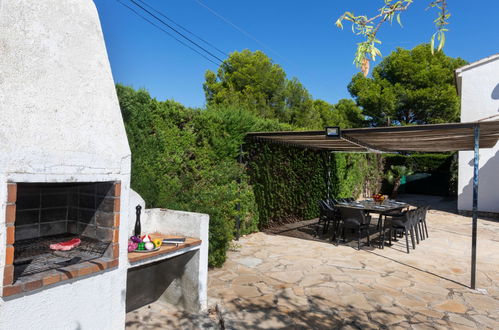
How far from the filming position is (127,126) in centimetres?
605

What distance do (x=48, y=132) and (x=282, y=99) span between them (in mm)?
19547

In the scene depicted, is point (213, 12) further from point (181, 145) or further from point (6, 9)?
point (6, 9)

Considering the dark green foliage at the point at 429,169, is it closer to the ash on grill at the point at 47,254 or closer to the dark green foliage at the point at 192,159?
the dark green foliage at the point at 192,159

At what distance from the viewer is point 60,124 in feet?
8.81

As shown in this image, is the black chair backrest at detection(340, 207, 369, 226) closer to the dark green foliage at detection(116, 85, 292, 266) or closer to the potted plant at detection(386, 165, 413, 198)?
the dark green foliage at detection(116, 85, 292, 266)

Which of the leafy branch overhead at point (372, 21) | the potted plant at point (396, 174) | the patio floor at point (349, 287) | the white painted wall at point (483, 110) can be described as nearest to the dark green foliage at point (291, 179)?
the patio floor at point (349, 287)

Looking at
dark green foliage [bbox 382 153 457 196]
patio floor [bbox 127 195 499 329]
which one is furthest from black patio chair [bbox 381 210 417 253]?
dark green foliage [bbox 382 153 457 196]

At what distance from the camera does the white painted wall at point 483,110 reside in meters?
13.1

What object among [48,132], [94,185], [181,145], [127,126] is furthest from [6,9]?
[181,145]

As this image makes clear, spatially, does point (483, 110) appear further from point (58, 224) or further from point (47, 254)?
point (47, 254)

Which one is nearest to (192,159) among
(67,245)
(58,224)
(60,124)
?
(58,224)

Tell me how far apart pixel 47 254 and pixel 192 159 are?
436cm

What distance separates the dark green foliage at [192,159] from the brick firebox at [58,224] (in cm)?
165

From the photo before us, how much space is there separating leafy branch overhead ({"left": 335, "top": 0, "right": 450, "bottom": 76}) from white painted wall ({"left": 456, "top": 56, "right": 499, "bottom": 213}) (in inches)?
540
